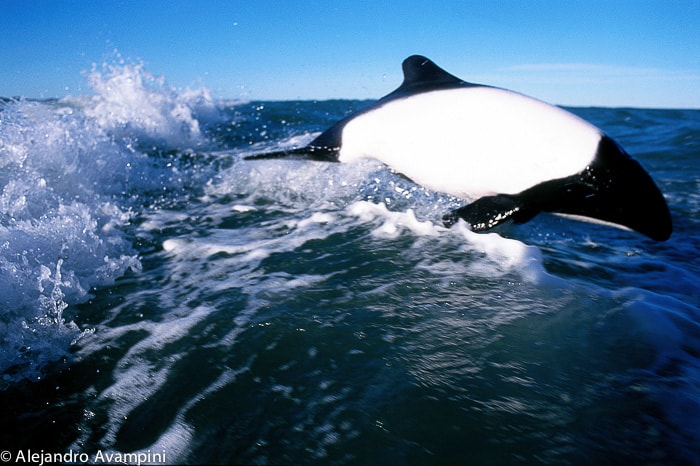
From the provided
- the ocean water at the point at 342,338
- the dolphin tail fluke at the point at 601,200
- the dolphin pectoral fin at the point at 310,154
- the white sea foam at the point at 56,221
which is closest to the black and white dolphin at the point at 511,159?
the dolphin tail fluke at the point at 601,200

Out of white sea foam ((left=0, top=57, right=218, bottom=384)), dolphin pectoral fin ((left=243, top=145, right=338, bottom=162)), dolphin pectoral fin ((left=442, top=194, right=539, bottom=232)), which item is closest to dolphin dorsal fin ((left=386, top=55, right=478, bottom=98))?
dolphin pectoral fin ((left=243, top=145, right=338, bottom=162))

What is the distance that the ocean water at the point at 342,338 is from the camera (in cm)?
159

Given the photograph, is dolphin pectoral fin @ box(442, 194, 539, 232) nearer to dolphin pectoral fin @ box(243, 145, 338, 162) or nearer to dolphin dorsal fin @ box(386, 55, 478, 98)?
dolphin dorsal fin @ box(386, 55, 478, 98)

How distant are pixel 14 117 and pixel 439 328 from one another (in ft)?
19.9

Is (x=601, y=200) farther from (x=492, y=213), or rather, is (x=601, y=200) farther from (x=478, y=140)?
(x=478, y=140)

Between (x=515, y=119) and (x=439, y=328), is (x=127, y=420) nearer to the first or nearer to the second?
(x=439, y=328)

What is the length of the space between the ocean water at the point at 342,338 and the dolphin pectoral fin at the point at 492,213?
114mm

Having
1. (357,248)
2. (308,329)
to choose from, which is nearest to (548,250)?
(357,248)

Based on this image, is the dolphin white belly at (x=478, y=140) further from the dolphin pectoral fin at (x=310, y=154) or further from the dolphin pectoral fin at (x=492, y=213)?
the dolphin pectoral fin at (x=310, y=154)

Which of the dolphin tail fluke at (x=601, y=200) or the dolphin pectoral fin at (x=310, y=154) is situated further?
the dolphin pectoral fin at (x=310, y=154)

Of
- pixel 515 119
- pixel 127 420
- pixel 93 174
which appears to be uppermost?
pixel 515 119

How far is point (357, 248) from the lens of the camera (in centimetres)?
346

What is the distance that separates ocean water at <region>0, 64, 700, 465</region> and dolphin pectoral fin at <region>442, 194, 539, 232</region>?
0.11m

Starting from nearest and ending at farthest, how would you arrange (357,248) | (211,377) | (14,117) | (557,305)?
(211,377)
(557,305)
(357,248)
(14,117)
